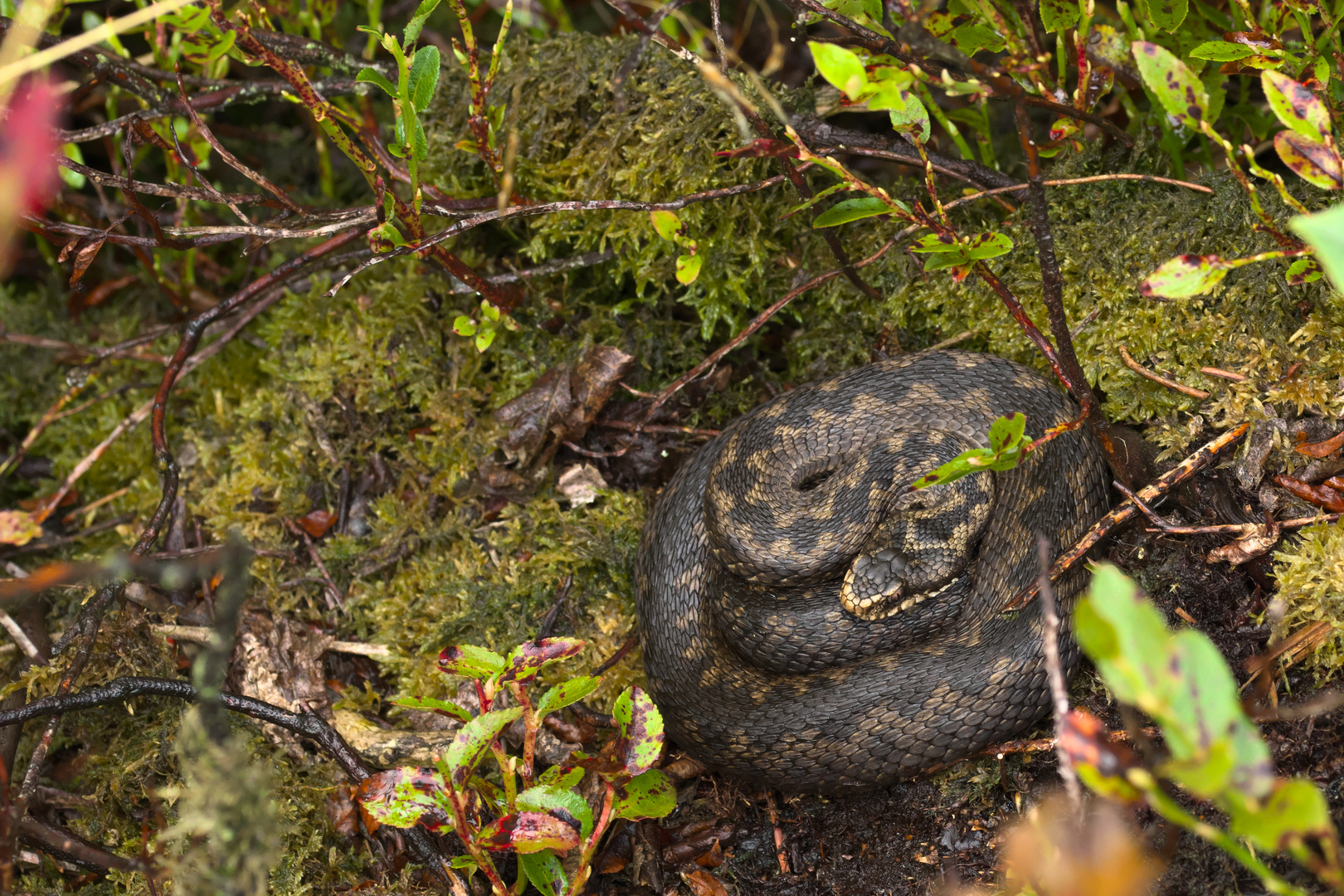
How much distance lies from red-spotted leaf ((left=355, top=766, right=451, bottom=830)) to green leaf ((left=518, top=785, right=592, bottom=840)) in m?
0.24

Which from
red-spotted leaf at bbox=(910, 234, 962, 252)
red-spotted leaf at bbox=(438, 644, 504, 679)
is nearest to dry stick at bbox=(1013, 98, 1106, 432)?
red-spotted leaf at bbox=(910, 234, 962, 252)

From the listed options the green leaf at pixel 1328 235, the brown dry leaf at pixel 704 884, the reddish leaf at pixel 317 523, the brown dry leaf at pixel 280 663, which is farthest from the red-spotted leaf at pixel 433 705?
Answer: the green leaf at pixel 1328 235

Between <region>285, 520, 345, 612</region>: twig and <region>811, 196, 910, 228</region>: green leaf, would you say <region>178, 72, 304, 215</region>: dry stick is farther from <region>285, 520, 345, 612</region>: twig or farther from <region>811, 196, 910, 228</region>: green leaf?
<region>811, 196, 910, 228</region>: green leaf

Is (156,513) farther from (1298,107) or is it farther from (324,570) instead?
(1298,107)

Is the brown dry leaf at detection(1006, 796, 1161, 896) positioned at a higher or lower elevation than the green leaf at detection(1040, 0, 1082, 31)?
lower

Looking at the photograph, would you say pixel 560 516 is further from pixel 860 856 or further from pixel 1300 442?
pixel 1300 442

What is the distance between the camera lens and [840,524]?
3850 mm

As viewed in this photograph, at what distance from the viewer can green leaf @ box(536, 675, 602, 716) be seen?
2.69 metres

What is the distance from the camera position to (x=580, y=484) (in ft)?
13.3

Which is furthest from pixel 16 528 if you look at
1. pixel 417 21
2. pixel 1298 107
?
pixel 1298 107

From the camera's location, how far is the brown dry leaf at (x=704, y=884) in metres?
3.10

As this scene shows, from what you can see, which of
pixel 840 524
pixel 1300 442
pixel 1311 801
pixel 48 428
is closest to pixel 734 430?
pixel 840 524

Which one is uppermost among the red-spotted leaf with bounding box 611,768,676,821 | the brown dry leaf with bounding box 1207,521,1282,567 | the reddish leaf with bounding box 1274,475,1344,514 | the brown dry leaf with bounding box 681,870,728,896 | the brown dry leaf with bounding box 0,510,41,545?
the brown dry leaf with bounding box 0,510,41,545

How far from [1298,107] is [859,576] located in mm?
2128
